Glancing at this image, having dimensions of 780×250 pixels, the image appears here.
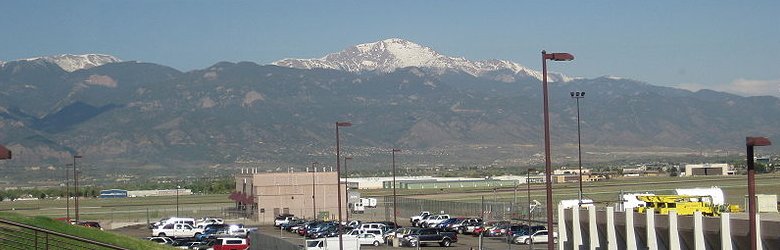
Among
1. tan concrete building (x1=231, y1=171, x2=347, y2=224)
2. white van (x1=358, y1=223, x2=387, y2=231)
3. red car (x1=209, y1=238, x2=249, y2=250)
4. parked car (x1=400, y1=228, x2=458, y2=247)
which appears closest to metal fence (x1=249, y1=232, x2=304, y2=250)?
red car (x1=209, y1=238, x2=249, y2=250)

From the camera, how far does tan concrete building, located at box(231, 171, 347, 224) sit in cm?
12050

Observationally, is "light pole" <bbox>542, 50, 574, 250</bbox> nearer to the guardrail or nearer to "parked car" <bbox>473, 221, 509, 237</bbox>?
the guardrail

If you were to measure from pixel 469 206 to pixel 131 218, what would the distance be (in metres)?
33.5

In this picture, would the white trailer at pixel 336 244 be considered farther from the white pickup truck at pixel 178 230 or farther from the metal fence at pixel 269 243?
the white pickup truck at pixel 178 230

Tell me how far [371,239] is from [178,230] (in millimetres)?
20233

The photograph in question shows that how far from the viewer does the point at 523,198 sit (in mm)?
141000

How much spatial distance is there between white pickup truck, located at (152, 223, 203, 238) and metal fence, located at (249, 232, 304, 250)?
2975cm

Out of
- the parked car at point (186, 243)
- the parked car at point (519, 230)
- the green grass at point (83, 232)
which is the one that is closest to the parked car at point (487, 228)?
the parked car at point (519, 230)

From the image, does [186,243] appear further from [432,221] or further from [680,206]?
[680,206]

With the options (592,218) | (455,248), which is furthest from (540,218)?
(592,218)

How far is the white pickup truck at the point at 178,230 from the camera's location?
94.5m

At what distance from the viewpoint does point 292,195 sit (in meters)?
123

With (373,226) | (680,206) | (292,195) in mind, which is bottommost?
(373,226)

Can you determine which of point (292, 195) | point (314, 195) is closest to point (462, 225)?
point (314, 195)
